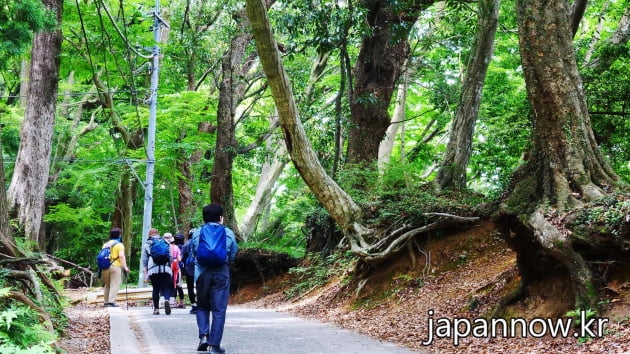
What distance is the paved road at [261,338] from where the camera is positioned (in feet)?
26.4

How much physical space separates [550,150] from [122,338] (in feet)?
20.5

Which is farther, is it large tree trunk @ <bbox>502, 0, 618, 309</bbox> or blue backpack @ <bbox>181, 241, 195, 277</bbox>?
blue backpack @ <bbox>181, 241, 195, 277</bbox>

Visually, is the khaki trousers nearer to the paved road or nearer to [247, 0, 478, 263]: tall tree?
the paved road

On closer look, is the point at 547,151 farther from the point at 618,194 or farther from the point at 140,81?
the point at 140,81

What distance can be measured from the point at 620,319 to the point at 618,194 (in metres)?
1.61

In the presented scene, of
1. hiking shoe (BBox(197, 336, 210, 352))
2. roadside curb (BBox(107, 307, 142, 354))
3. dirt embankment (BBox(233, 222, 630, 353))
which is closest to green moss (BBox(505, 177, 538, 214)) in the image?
dirt embankment (BBox(233, 222, 630, 353))

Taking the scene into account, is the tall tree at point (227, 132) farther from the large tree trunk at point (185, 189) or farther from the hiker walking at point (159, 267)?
the hiker walking at point (159, 267)

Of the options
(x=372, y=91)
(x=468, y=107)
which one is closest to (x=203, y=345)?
(x=468, y=107)

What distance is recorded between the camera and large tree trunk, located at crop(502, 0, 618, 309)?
8.15m

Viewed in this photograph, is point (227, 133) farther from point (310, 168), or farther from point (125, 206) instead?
point (125, 206)

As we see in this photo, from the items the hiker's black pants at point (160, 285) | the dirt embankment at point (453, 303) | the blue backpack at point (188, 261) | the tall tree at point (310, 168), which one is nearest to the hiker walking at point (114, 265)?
the blue backpack at point (188, 261)

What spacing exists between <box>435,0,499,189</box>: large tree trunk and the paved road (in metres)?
5.04

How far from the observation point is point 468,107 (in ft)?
47.8

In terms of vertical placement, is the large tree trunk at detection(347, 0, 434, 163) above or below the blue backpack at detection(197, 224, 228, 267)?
above
